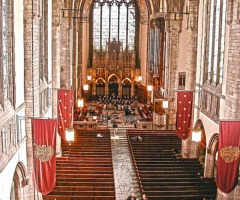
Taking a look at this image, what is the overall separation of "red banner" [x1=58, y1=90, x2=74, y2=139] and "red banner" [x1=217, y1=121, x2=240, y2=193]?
11.2 meters

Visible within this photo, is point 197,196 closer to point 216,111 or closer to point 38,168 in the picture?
point 216,111

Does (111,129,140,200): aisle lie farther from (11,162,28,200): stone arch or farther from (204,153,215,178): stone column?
(11,162,28,200): stone arch

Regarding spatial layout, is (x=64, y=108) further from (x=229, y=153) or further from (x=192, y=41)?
(x=229, y=153)

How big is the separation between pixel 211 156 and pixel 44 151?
38.2ft

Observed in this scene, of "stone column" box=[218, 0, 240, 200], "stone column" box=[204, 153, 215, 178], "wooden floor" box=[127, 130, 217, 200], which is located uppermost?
"stone column" box=[218, 0, 240, 200]

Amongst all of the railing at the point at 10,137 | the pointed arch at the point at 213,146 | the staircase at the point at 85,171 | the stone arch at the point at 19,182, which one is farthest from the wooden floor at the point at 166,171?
the railing at the point at 10,137

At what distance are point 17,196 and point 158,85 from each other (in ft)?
93.3

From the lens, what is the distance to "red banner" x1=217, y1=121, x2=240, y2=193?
1670 cm

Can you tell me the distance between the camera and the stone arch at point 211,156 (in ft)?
76.7

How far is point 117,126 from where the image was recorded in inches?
1556

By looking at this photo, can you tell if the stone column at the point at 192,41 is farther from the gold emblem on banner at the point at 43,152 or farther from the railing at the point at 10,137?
the gold emblem on banner at the point at 43,152

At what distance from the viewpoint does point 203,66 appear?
26031 millimetres

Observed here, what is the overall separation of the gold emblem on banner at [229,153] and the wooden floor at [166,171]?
4.35 metres

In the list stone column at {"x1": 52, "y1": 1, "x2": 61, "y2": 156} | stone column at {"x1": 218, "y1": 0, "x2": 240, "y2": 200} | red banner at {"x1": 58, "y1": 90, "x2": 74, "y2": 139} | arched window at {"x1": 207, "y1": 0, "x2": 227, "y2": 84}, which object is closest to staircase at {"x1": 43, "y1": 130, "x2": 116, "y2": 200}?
red banner at {"x1": 58, "y1": 90, "x2": 74, "y2": 139}
